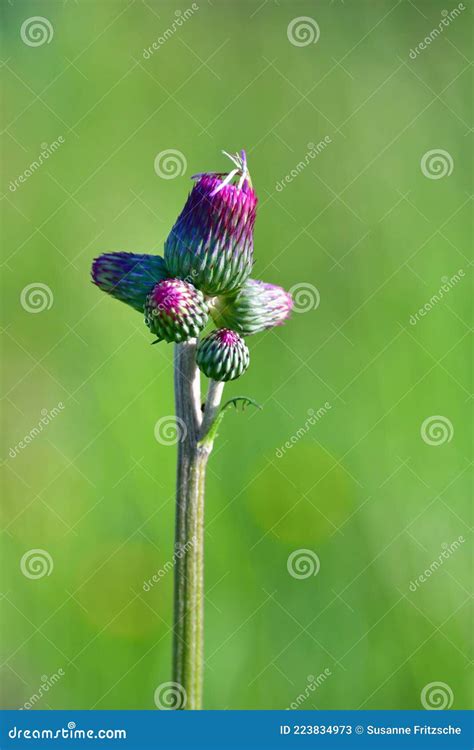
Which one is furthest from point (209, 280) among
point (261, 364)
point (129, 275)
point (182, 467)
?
point (261, 364)

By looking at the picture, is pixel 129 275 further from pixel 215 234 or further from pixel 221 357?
pixel 221 357

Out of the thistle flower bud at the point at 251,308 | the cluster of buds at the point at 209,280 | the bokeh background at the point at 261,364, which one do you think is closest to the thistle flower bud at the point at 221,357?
the cluster of buds at the point at 209,280

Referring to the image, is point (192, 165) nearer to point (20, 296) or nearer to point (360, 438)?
point (20, 296)

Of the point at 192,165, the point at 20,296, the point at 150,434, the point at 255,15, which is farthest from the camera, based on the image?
the point at 255,15

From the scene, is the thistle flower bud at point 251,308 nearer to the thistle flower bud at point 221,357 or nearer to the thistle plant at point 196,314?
the thistle plant at point 196,314

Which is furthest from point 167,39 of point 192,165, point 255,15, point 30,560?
point 30,560

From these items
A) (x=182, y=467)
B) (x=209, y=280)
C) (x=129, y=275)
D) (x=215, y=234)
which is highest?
(x=215, y=234)

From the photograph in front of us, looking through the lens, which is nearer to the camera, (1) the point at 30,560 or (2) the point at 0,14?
(1) the point at 30,560
